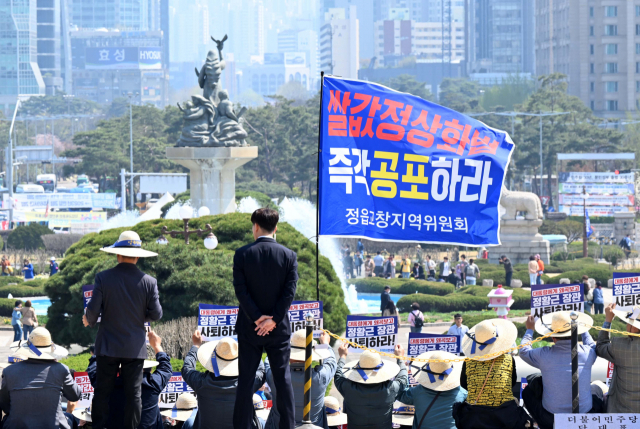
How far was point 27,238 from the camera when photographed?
52.6 meters

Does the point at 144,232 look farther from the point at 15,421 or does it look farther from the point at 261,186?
the point at 261,186

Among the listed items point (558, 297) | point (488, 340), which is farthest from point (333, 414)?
point (558, 297)

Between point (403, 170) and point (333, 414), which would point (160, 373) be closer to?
point (333, 414)

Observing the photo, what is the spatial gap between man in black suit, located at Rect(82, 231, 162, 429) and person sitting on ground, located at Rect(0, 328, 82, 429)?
0.94ft

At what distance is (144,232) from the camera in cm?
2186

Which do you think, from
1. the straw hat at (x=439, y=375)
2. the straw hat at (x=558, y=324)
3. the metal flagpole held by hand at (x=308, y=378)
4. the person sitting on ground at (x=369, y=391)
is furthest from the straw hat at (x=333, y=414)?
the straw hat at (x=558, y=324)

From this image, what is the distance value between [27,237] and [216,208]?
2503cm

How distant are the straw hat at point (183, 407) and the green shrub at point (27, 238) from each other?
44.6 metres

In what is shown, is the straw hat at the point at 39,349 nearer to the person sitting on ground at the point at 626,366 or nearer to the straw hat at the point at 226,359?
the straw hat at the point at 226,359

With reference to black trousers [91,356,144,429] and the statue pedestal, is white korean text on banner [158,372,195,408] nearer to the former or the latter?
black trousers [91,356,144,429]

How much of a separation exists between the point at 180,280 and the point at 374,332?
887 centimetres

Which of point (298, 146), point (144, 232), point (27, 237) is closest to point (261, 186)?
point (298, 146)

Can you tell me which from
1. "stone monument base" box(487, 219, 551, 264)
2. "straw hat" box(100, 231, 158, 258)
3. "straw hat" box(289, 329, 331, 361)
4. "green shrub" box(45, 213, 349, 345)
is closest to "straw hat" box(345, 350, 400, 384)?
"straw hat" box(289, 329, 331, 361)

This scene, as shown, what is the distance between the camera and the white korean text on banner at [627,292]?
10.6m
